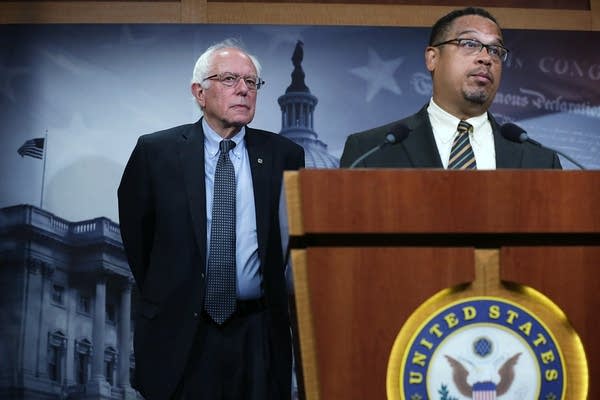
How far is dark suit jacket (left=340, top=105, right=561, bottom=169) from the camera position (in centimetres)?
216

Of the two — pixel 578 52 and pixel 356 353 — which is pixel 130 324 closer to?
pixel 578 52

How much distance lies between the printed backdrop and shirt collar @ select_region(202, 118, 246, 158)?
4.19 feet

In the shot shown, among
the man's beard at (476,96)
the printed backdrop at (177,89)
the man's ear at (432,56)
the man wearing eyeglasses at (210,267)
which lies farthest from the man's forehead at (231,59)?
the printed backdrop at (177,89)

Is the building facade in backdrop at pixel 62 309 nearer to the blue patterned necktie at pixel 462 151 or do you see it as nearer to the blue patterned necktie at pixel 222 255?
the blue patterned necktie at pixel 222 255

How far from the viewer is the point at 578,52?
13.5 feet

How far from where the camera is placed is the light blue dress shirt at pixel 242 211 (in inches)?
95.0

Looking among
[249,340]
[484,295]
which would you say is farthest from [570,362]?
[249,340]

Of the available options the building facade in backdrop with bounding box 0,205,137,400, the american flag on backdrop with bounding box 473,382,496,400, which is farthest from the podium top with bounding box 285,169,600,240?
the building facade in backdrop with bounding box 0,205,137,400

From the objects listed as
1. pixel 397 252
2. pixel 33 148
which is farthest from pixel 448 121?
pixel 33 148

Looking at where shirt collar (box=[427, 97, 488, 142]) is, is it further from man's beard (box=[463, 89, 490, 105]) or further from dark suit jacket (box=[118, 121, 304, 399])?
dark suit jacket (box=[118, 121, 304, 399])

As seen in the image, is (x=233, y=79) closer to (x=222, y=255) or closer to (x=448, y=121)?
(x=222, y=255)

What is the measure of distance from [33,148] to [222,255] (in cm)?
174

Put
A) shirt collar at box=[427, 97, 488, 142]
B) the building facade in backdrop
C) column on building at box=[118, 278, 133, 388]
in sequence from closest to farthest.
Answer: shirt collar at box=[427, 97, 488, 142], the building facade in backdrop, column on building at box=[118, 278, 133, 388]

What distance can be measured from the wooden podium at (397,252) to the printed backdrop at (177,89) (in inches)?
97.2
